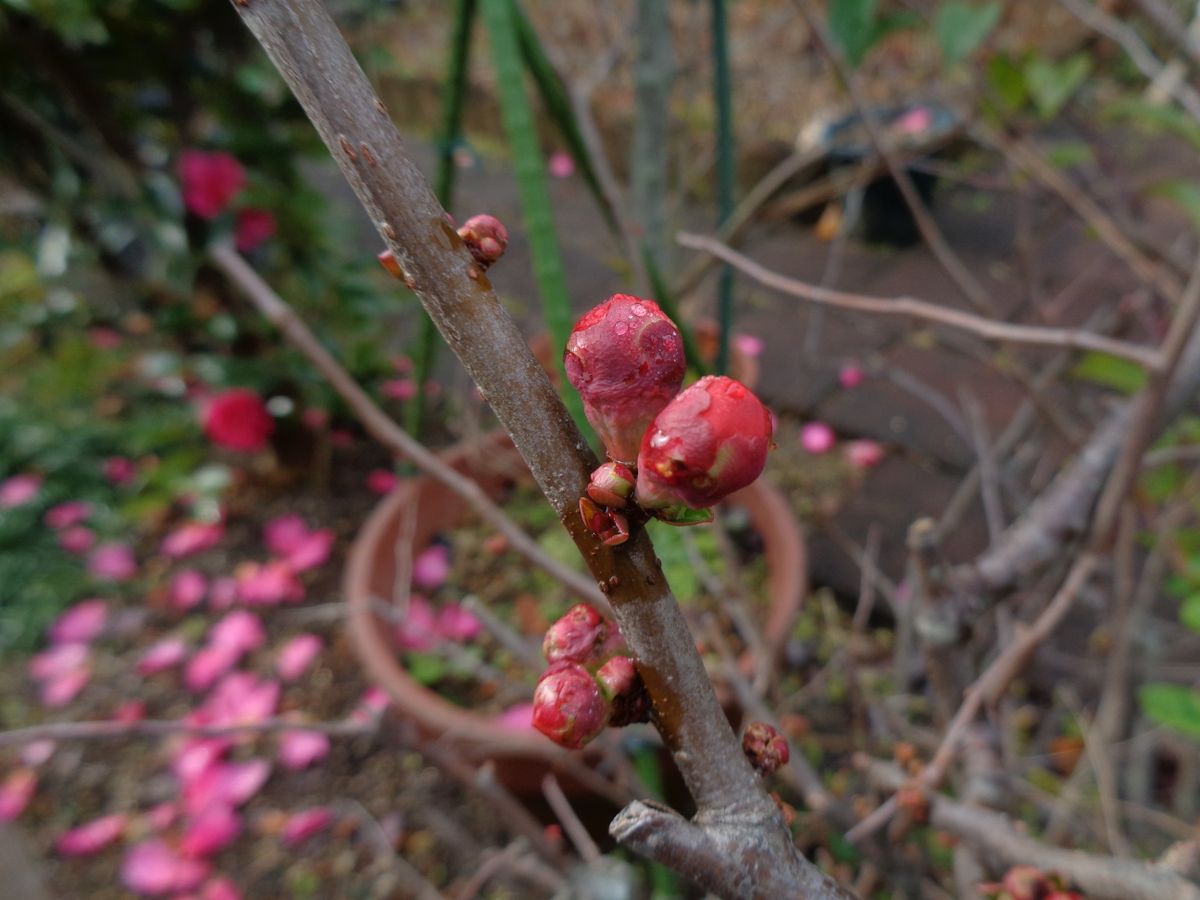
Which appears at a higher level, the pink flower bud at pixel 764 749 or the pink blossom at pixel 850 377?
the pink blossom at pixel 850 377

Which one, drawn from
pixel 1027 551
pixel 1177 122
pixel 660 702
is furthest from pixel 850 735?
pixel 660 702

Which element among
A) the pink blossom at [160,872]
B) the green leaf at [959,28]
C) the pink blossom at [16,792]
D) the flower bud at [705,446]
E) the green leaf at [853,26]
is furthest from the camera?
the pink blossom at [16,792]

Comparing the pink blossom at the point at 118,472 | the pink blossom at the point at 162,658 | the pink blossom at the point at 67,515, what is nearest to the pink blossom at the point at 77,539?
the pink blossom at the point at 67,515

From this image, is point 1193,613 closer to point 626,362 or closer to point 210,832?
point 626,362

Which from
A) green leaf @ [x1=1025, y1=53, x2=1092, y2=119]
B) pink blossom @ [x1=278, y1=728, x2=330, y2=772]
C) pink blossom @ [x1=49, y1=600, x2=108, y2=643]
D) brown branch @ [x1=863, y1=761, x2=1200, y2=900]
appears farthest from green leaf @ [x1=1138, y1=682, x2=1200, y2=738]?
pink blossom @ [x1=49, y1=600, x2=108, y2=643]

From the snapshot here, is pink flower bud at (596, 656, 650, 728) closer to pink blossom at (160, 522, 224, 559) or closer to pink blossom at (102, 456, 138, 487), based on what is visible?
pink blossom at (160, 522, 224, 559)

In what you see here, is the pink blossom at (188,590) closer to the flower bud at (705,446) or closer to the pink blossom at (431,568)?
the pink blossom at (431,568)
